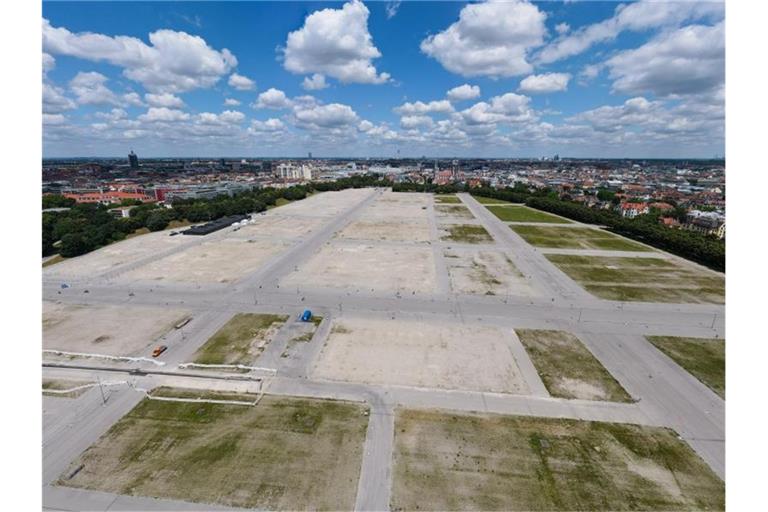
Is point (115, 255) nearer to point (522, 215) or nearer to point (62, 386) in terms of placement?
point (62, 386)

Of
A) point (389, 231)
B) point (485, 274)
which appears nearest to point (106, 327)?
point (485, 274)

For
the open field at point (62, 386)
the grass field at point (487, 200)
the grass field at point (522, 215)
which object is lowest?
the open field at point (62, 386)

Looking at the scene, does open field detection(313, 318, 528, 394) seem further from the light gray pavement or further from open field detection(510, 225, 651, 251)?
open field detection(510, 225, 651, 251)

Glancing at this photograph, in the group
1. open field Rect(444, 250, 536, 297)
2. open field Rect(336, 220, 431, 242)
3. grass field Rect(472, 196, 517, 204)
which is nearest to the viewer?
open field Rect(444, 250, 536, 297)

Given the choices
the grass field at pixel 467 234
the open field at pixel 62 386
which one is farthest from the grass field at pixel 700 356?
the open field at pixel 62 386

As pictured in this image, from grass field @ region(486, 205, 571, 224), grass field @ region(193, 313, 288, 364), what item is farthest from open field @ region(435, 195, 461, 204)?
grass field @ region(193, 313, 288, 364)

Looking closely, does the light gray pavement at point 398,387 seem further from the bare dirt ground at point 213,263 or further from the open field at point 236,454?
the bare dirt ground at point 213,263
